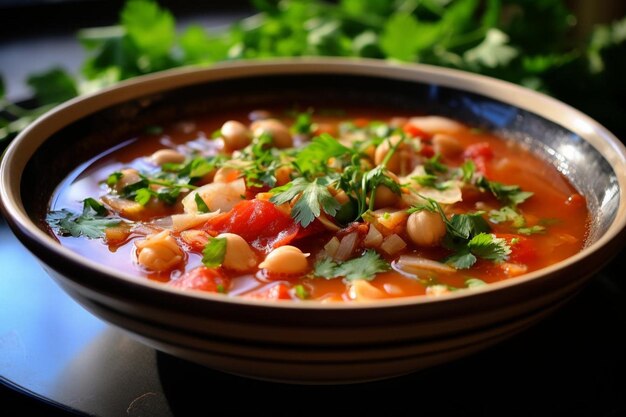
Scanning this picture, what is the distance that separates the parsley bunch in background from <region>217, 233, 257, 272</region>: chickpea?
125cm

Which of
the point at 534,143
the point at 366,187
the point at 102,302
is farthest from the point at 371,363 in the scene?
the point at 534,143

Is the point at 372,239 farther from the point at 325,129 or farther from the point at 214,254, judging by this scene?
the point at 325,129

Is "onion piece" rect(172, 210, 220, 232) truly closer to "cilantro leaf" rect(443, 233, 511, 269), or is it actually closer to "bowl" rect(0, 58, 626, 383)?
"bowl" rect(0, 58, 626, 383)

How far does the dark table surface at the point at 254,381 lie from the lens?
130cm

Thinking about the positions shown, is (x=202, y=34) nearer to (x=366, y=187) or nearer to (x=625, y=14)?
(x=366, y=187)

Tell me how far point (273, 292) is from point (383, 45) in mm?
1465

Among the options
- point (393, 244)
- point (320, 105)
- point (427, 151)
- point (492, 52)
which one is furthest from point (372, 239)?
point (492, 52)

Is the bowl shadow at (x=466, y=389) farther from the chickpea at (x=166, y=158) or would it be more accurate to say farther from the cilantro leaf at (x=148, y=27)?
the cilantro leaf at (x=148, y=27)

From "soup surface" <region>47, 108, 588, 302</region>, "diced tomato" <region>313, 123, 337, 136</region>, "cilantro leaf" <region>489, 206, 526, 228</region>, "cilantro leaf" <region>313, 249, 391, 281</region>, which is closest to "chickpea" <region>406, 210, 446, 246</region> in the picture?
"soup surface" <region>47, 108, 588, 302</region>

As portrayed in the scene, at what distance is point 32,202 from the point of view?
63.0 inches

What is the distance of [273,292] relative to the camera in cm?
135

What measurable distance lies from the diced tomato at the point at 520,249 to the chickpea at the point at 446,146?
480 mm

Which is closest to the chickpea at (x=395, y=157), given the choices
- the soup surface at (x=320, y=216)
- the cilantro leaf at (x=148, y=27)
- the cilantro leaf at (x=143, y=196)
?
the soup surface at (x=320, y=216)

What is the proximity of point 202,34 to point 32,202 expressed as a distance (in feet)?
4.30
